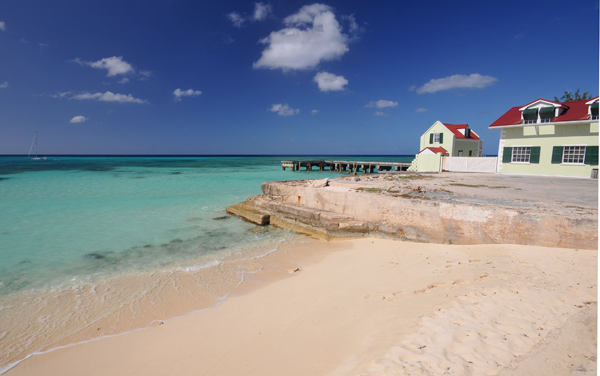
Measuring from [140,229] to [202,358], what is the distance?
27.8 ft

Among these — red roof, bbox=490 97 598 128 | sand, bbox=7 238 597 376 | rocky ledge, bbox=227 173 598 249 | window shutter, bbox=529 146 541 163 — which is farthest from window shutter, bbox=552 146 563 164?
sand, bbox=7 238 597 376

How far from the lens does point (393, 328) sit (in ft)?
11.7

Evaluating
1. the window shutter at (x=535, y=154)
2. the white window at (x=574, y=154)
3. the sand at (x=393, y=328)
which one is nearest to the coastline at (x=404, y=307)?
the sand at (x=393, y=328)

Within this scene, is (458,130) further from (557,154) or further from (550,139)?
(557,154)

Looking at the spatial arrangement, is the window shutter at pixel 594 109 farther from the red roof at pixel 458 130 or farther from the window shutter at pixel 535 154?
the red roof at pixel 458 130

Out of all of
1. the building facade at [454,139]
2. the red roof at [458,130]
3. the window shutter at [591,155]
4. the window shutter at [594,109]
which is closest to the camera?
the window shutter at [594,109]

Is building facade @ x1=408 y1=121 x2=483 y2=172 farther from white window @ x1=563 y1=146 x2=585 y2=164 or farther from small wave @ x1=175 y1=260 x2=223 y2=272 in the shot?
small wave @ x1=175 y1=260 x2=223 y2=272

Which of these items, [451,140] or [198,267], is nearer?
[198,267]

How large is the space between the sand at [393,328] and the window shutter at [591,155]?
15637mm

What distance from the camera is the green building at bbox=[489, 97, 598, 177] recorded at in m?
16.0

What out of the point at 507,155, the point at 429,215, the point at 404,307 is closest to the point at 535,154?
the point at 507,155

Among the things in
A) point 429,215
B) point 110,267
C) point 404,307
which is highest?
point 429,215

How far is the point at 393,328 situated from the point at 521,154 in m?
20.5

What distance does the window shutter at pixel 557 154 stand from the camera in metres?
16.9
